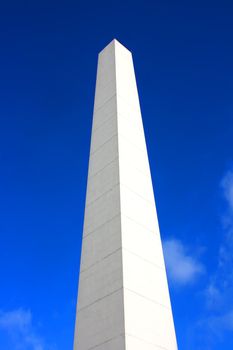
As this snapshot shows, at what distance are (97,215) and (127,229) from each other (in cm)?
172

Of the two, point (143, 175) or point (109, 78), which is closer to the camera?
point (143, 175)

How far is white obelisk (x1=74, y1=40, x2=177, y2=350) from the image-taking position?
11.5 metres

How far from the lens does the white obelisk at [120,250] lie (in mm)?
11469

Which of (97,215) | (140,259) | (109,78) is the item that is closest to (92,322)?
(140,259)

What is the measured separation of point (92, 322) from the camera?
39.6ft

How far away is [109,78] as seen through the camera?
787 inches

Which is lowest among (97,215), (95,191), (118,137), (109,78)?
(97,215)

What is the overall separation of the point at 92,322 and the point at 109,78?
1199 centimetres

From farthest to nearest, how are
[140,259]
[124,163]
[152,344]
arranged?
[124,163], [140,259], [152,344]

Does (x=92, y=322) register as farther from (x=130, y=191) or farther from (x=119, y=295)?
(x=130, y=191)

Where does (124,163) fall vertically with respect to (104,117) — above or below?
→ below

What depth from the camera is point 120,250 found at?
12516mm

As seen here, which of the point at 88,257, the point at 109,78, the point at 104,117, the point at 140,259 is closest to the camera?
the point at 140,259

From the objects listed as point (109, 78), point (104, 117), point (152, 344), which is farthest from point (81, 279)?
point (109, 78)
